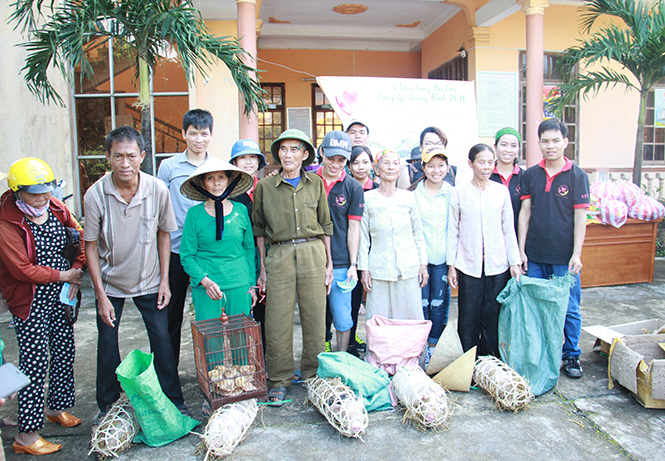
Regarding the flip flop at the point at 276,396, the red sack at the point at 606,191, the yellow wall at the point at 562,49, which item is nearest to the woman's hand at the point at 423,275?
the flip flop at the point at 276,396

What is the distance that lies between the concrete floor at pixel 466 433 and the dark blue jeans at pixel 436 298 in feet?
2.01

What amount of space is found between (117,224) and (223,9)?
564cm

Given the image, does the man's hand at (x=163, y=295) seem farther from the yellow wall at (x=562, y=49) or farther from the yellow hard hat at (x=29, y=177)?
the yellow wall at (x=562, y=49)

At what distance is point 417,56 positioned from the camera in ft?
36.5

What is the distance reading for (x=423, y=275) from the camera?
135 inches

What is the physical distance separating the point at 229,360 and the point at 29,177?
1540mm

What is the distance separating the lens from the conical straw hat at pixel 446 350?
3213 mm

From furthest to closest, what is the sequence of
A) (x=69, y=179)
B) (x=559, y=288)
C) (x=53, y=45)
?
(x=69, y=179) < (x=53, y=45) < (x=559, y=288)

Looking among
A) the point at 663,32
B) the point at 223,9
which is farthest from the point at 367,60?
the point at 663,32

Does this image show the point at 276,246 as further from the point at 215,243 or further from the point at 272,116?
the point at 272,116

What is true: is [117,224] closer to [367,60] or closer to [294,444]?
[294,444]

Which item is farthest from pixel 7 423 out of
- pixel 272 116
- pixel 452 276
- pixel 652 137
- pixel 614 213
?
pixel 652 137

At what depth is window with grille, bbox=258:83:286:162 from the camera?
1047 centimetres

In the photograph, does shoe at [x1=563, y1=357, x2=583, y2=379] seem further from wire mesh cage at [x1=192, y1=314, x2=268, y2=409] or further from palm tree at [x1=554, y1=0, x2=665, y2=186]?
palm tree at [x1=554, y1=0, x2=665, y2=186]
